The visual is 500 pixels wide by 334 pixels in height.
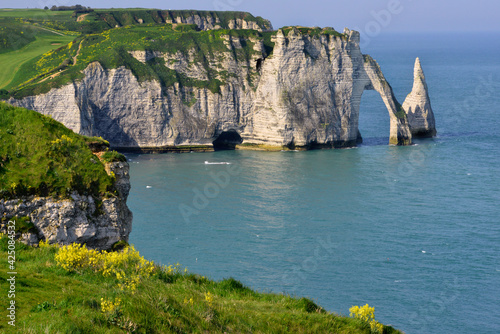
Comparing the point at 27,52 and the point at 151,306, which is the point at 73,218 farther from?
the point at 27,52

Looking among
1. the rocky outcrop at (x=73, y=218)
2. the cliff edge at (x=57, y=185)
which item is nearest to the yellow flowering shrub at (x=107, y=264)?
the rocky outcrop at (x=73, y=218)

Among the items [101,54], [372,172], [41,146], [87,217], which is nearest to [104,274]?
[87,217]

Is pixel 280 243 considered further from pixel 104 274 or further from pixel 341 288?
pixel 104 274

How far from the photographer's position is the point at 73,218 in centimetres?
2422

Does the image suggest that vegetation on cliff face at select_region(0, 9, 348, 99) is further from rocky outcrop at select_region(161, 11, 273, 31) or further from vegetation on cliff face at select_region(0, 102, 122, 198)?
vegetation on cliff face at select_region(0, 102, 122, 198)

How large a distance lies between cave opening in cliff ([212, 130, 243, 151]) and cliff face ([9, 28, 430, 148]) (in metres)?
0.18

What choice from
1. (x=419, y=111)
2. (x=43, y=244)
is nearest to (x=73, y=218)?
(x=43, y=244)

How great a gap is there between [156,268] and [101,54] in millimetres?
78034

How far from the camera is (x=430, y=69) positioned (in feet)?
655

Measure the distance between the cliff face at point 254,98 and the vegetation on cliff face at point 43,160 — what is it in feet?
208

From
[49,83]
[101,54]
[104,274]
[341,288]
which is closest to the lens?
[104,274]

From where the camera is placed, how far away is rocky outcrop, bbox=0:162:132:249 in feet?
76.7

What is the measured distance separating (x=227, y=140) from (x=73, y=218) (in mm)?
74974

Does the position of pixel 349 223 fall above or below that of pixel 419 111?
below
